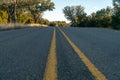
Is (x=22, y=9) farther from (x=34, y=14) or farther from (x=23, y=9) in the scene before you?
(x=34, y=14)

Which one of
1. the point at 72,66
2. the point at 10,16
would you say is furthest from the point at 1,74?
the point at 10,16

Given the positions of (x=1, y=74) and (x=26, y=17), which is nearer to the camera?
(x=1, y=74)

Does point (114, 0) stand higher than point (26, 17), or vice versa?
point (114, 0)

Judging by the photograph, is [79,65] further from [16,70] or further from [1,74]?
[1,74]

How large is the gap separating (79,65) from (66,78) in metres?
1.17

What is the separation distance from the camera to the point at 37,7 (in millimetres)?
96312

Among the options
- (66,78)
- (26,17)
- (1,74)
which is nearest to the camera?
(66,78)

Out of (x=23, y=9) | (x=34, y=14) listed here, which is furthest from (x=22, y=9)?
(x=34, y=14)

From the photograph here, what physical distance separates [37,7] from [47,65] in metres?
92.1

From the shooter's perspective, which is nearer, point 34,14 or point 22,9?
point 22,9

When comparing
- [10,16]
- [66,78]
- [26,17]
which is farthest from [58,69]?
[26,17]

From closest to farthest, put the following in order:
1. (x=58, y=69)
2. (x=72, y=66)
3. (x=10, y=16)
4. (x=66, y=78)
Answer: (x=66, y=78)
(x=58, y=69)
(x=72, y=66)
(x=10, y=16)

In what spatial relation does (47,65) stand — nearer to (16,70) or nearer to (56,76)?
(16,70)

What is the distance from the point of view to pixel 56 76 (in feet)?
13.7
